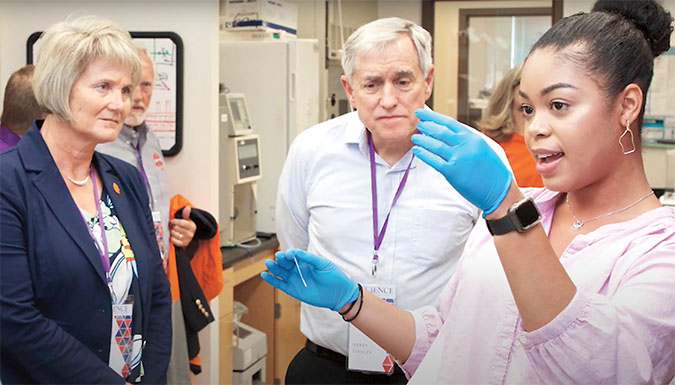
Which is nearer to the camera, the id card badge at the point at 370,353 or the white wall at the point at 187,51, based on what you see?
the id card badge at the point at 370,353

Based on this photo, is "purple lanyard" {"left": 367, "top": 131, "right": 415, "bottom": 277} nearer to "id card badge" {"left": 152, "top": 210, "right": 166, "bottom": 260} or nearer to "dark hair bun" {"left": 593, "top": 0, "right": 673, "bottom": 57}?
"dark hair bun" {"left": 593, "top": 0, "right": 673, "bottom": 57}

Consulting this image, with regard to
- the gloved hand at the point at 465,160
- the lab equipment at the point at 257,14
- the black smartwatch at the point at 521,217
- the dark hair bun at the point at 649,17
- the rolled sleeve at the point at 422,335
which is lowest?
the rolled sleeve at the point at 422,335

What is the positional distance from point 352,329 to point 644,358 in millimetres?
923

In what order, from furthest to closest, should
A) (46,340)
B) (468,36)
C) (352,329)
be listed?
(468,36) < (352,329) < (46,340)

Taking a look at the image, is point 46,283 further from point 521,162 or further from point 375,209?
point 521,162

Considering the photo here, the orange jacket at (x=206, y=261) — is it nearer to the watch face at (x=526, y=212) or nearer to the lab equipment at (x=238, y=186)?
the lab equipment at (x=238, y=186)

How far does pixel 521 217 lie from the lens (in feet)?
3.16

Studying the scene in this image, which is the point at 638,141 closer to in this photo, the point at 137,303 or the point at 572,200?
the point at 572,200

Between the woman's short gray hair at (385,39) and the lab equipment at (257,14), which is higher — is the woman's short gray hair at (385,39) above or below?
below

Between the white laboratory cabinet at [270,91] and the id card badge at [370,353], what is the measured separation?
1.84 meters

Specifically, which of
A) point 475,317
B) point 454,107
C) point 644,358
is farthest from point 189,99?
point 454,107

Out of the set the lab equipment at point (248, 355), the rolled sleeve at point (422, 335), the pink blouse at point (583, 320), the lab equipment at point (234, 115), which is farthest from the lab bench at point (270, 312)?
the pink blouse at point (583, 320)

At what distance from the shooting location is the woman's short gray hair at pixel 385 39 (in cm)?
177

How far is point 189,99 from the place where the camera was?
110 inches
